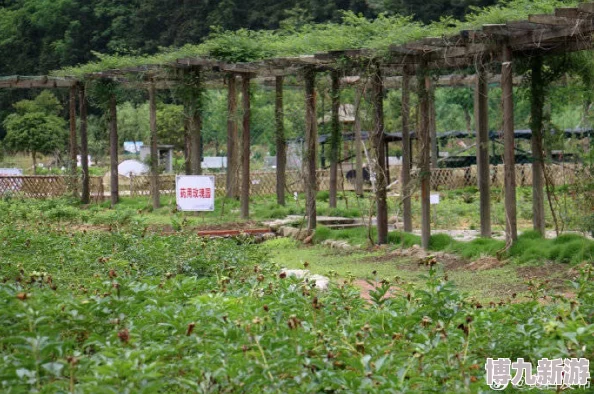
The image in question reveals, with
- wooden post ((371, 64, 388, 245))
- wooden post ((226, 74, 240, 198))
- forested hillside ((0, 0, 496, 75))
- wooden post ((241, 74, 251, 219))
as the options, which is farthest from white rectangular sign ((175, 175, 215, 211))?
forested hillside ((0, 0, 496, 75))

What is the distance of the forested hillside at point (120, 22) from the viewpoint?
138ft

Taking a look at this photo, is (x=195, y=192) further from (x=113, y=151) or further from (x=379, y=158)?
(x=113, y=151)

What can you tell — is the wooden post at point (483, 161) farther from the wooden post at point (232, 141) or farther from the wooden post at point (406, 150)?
the wooden post at point (232, 141)

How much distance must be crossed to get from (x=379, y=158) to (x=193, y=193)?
3497mm

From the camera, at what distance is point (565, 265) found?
38.0 ft

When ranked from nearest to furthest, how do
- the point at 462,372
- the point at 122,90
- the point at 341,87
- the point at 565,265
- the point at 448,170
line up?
1. the point at 462,372
2. the point at 565,265
3. the point at 341,87
4. the point at 122,90
5. the point at 448,170

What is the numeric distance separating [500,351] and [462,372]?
91 centimetres

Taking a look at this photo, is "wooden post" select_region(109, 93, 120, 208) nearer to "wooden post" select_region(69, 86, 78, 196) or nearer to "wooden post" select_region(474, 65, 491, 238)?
"wooden post" select_region(69, 86, 78, 196)

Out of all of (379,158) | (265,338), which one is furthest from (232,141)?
(265,338)

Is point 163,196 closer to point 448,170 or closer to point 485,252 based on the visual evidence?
point 448,170

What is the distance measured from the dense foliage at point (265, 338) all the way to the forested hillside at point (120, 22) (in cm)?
3215

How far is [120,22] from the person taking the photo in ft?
154

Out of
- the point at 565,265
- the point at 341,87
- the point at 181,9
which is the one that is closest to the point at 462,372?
the point at 565,265

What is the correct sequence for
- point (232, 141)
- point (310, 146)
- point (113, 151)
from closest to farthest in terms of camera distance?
point (310, 146), point (232, 141), point (113, 151)
